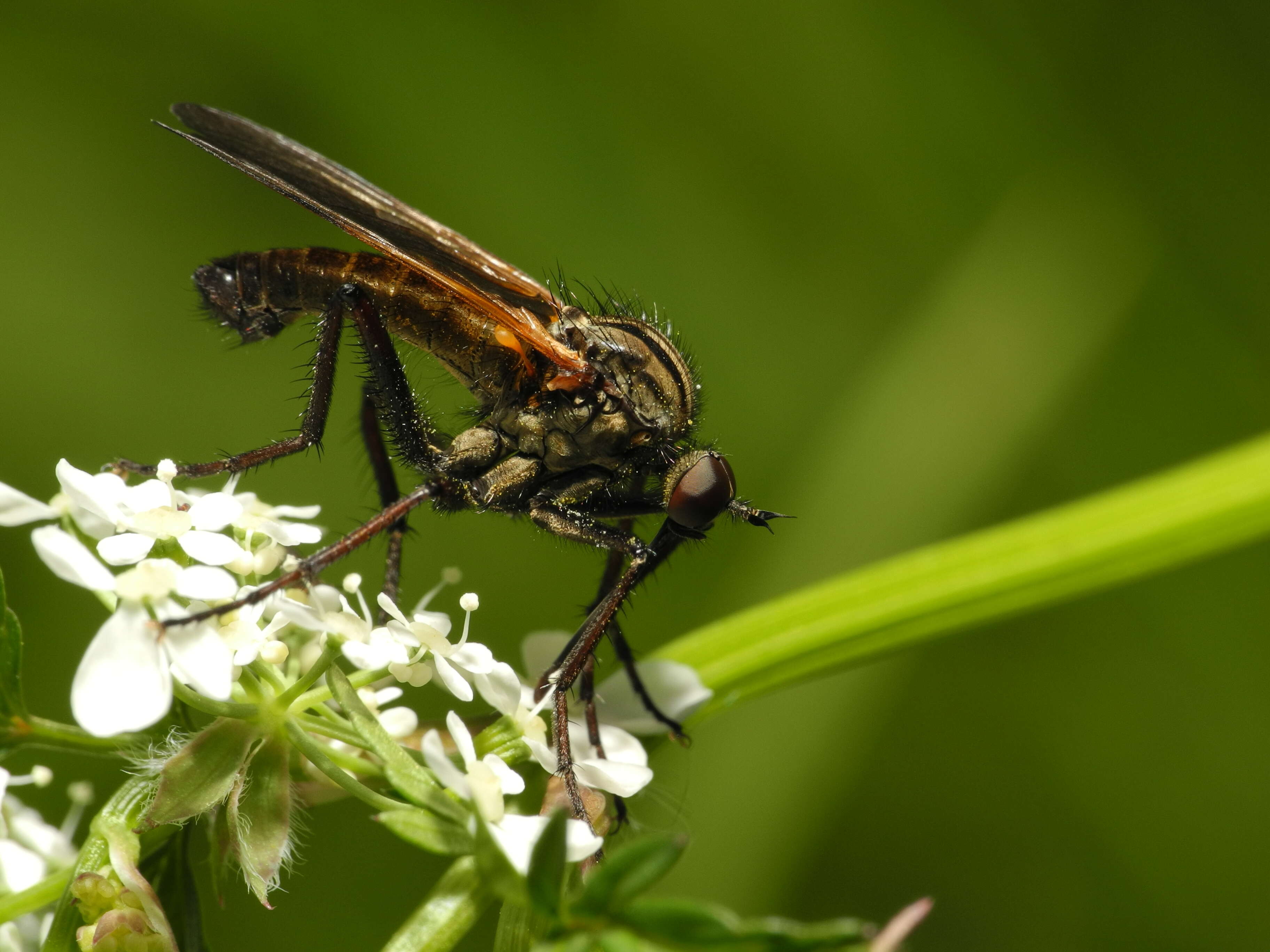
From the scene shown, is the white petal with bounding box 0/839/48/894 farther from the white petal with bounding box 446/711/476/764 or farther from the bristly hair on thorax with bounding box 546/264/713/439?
the bristly hair on thorax with bounding box 546/264/713/439

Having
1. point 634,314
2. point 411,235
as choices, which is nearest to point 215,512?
point 411,235

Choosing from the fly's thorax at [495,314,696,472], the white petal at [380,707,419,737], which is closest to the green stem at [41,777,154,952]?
the white petal at [380,707,419,737]

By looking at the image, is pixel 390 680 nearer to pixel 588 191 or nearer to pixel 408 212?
pixel 408 212

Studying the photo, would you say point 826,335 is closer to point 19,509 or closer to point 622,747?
point 622,747

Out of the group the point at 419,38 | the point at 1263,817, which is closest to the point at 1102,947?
the point at 1263,817

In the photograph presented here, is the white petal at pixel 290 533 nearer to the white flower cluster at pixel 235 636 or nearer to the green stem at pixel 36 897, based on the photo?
the white flower cluster at pixel 235 636

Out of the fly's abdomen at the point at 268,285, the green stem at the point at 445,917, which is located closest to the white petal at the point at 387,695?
the green stem at the point at 445,917

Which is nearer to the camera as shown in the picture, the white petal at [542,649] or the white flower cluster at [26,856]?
the white flower cluster at [26,856]
